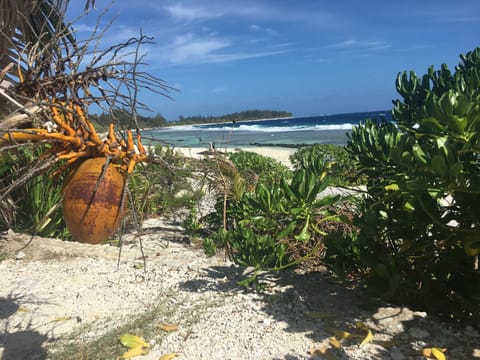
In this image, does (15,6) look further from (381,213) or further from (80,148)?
(381,213)

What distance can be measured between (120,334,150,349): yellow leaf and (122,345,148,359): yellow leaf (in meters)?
0.02

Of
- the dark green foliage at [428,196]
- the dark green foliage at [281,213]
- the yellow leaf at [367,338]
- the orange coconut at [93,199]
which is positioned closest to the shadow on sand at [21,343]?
the dark green foliage at [281,213]

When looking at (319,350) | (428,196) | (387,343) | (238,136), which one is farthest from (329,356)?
(238,136)

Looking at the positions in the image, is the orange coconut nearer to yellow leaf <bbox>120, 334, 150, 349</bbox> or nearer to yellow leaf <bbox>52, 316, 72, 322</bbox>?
yellow leaf <bbox>120, 334, 150, 349</bbox>

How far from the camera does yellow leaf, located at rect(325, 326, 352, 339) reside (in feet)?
8.18

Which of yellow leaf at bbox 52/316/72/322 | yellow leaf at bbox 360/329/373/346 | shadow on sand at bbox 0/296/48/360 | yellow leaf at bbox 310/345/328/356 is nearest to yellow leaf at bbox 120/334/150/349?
shadow on sand at bbox 0/296/48/360

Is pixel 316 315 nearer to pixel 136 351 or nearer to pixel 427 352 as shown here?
pixel 427 352

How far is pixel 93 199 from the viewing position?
1.24m

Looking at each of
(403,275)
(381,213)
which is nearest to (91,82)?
(381,213)

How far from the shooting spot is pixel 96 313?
3053 millimetres

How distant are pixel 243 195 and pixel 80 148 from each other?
2.74m

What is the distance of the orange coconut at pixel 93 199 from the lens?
A: 48.6 inches

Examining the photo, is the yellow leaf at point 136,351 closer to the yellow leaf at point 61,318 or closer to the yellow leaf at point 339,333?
the yellow leaf at point 61,318

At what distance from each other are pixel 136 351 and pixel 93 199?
5.17 ft
